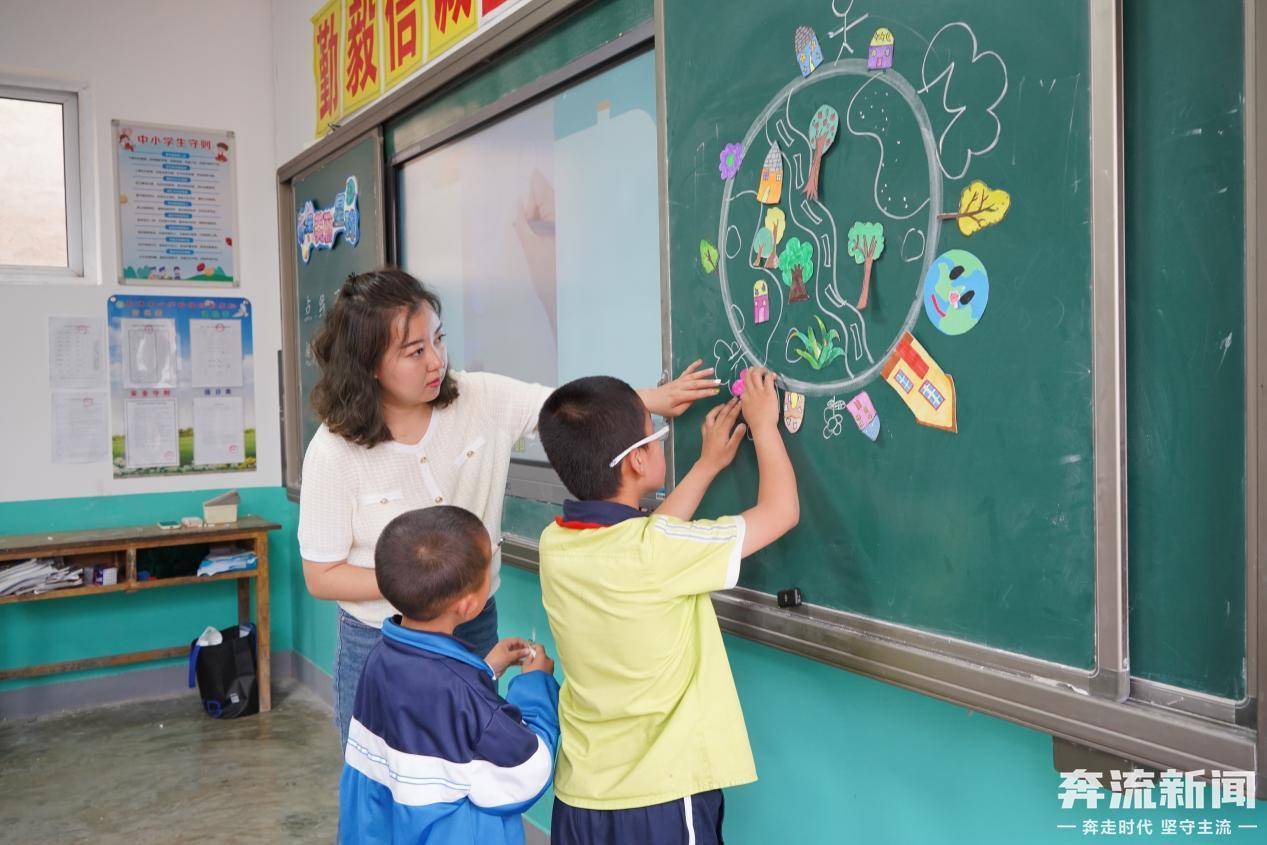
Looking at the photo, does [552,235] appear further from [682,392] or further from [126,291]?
[126,291]

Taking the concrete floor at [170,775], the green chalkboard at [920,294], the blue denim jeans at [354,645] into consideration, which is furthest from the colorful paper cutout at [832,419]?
the concrete floor at [170,775]

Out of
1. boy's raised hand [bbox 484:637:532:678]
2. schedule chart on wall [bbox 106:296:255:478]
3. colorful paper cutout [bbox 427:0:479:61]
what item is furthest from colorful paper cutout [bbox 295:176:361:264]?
boy's raised hand [bbox 484:637:532:678]

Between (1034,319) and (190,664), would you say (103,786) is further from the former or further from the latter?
(1034,319)

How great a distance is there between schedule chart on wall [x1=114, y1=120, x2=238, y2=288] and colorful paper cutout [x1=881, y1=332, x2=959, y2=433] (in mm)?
3830

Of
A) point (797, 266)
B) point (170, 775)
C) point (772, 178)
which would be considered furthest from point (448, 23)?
point (170, 775)

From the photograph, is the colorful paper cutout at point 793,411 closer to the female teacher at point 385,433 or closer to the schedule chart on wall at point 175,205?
the female teacher at point 385,433

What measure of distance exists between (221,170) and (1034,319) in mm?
4159

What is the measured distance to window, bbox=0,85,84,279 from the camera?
4129mm

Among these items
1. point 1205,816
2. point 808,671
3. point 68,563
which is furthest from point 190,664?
point 1205,816

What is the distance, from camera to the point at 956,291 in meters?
1.30

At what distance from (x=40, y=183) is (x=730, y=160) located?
148 inches

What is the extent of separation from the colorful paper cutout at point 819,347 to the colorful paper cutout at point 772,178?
0.72ft

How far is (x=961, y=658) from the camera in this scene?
52.1 inches

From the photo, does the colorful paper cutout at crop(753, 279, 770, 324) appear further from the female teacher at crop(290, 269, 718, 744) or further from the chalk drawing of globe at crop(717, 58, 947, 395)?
the female teacher at crop(290, 269, 718, 744)
